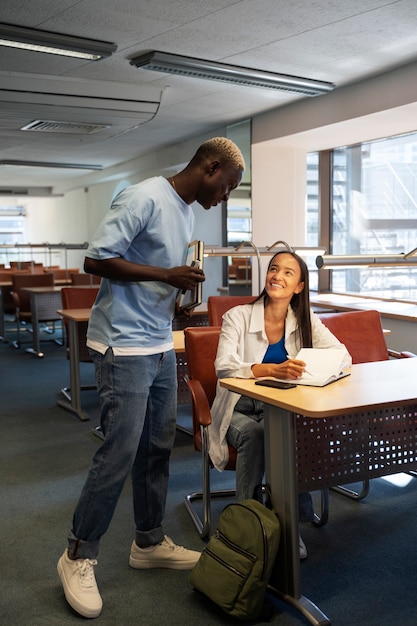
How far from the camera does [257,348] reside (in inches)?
105

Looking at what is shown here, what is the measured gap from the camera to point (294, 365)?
7.47 ft

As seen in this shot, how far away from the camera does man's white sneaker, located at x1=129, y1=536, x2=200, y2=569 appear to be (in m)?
2.46

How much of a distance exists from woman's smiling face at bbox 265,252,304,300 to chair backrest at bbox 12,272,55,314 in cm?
517

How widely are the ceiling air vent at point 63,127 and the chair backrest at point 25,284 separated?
1.66m

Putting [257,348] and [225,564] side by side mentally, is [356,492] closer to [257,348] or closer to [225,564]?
[257,348]

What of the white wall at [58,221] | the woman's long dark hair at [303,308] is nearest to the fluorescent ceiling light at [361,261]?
the woman's long dark hair at [303,308]

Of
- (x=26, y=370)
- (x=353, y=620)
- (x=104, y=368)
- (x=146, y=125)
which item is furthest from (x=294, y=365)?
(x=146, y=125)

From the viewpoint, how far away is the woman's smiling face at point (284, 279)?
2.70 m

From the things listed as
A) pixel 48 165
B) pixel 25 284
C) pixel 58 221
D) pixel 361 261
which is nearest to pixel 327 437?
pixel 361 261

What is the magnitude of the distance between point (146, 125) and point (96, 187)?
5.13 meters

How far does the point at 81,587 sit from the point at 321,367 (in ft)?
3.57

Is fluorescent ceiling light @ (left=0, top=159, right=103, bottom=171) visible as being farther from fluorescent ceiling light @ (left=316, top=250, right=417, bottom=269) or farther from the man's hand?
the man's hand

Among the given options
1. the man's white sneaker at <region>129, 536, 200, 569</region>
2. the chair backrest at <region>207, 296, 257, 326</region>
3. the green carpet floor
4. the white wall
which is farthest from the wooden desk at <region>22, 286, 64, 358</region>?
the white wall

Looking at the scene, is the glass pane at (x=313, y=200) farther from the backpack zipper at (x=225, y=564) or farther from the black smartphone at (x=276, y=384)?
the backpack zipper at (x=225, y=564)
